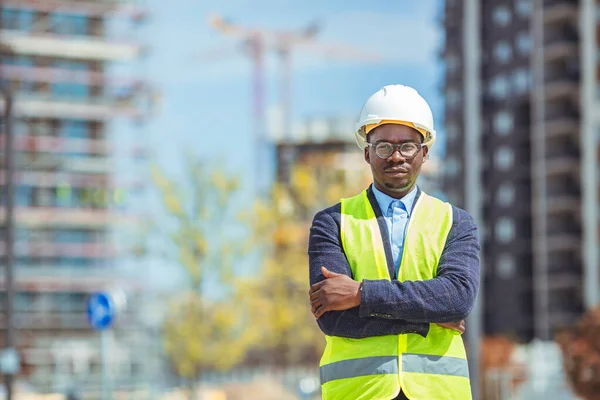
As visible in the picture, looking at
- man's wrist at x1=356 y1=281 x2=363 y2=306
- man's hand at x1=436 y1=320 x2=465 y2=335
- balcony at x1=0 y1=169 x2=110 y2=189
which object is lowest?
man's hand at x1=436 y1=320 x2=465 y2=335

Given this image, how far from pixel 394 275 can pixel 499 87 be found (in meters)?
85.0

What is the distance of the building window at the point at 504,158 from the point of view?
8659 cm

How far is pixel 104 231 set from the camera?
253 feet

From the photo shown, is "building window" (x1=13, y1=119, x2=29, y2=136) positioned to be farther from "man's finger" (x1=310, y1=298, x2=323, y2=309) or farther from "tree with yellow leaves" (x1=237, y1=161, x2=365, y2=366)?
"man's finger" (x1=310, y1=298, x2=323, y2=309)

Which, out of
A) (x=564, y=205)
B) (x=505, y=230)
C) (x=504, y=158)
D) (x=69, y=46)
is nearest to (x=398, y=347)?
(x=69, y=46)

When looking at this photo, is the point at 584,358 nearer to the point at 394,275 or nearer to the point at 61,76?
the point at 394,275

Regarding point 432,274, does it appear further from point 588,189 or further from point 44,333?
point 588,189

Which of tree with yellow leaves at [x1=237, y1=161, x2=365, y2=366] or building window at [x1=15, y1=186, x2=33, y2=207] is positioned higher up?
building window at [x1=15, y1=186, x2=33, y2=207]

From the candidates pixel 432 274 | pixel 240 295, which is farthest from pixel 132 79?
pixel 432 274

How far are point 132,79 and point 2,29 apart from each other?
8079 mm

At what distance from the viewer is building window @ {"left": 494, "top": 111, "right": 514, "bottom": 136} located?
86.9 m

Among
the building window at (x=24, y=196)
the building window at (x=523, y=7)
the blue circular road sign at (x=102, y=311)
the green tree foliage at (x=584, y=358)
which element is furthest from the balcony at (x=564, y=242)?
the blue circular road sign at (x=102, y=311)

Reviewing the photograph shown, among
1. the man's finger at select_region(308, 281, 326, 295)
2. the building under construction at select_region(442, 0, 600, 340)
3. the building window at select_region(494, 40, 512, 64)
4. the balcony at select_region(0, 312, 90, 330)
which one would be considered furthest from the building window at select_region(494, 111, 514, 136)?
the man's finger at select_region(308, 281, 326, 295)

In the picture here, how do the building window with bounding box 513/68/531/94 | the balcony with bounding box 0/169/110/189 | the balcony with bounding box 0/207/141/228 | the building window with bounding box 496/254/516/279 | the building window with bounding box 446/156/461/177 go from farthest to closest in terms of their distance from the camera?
the building window with bounding box 446/156/461/177 → the building window with bounding box 496/254/516/279 → the building window with bounding box 513/68/531/94 → the balcony with bounding box 0/169/110/189 → the balcony with bounding box 0/207/141/228
